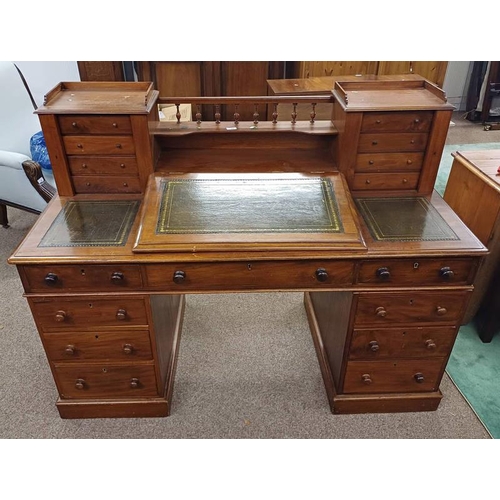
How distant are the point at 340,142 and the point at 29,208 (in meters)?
2.26

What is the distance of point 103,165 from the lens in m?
2.01

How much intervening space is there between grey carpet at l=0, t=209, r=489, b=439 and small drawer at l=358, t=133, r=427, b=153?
119 centimetres

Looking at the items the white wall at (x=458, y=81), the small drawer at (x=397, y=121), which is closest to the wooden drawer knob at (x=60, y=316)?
the small drawer at (x=397, y=121)

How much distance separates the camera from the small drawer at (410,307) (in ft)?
6.15

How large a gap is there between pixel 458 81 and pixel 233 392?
5.46 m

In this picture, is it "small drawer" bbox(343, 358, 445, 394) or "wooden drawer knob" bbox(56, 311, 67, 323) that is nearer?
"wooden drawer knob" bbox(56, 311, 67, 323)

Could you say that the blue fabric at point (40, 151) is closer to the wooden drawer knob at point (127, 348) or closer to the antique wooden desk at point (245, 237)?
the antique wooden desk at point (245, 237)

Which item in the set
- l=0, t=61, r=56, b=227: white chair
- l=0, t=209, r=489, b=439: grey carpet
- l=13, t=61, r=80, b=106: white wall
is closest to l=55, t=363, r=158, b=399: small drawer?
l=0, t=209, r=489, b=439: grey carpet

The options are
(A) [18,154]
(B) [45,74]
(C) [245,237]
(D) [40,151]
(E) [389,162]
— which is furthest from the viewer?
(B) [45,74]

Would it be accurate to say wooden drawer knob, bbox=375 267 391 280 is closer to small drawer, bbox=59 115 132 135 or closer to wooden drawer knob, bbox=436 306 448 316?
wooden drawer knob, bbox=436 306 448 316

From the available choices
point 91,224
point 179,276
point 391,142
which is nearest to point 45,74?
point 91,224

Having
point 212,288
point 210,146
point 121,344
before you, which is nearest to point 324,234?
point 212,288

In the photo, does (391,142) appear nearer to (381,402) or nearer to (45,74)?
(381,402)

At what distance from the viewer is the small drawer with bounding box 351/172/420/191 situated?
208 cm
